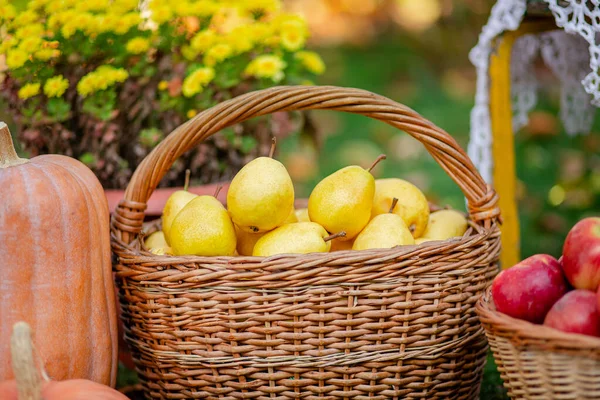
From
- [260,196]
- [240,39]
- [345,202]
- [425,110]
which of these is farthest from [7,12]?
[425,110]

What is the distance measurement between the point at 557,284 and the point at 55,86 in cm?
130

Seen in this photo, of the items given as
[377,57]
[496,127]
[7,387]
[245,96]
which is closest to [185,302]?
[7,387]

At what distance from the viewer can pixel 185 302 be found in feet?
3.92

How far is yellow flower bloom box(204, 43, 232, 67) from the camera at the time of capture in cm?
180

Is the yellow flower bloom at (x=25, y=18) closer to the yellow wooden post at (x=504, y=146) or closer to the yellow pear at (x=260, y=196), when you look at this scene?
the yellow pear at (x=260, y=196)

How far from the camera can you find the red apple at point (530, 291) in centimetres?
106

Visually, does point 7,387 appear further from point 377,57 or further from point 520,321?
point 377,57

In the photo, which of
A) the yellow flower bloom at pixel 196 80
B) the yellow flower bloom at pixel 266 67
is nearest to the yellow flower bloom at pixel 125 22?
the yellow flower bloom at pixel 196 80

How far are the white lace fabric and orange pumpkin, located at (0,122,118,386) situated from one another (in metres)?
1.12

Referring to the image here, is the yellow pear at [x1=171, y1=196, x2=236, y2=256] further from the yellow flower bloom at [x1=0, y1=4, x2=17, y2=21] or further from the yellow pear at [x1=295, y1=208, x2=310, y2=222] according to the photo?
the yellow flower bloom at [x1=0, y1=4, x2=17, y2=21]

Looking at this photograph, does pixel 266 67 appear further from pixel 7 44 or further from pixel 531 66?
pixel 531 66

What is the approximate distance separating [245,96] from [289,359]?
21.1 inches

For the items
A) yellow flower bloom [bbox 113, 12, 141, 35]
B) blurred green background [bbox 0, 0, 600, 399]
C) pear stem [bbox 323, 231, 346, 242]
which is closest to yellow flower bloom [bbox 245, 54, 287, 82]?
yellow flower bloom [bbox 113, 12, 141, 35]

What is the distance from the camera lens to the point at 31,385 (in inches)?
37.7
